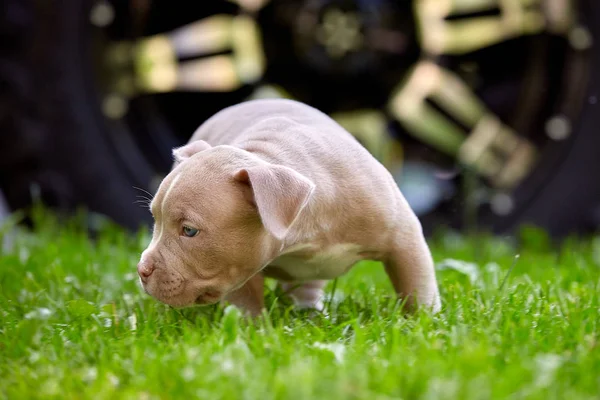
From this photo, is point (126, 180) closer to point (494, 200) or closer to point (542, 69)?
point (494, 200)

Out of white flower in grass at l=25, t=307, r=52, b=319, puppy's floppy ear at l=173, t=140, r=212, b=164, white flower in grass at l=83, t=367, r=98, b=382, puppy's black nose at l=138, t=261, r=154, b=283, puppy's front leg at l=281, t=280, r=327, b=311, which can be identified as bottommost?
puppy's front leg at l=281, t=280, r=327, b=311

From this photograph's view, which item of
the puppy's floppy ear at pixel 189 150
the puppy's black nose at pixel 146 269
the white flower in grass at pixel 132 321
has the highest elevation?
the puppy's floppy ear at pixel 189 150

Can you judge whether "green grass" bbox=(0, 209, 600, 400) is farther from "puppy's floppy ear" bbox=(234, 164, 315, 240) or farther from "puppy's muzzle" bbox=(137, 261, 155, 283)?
"puppy's floppy ear" bbox=(234, 164, 315, 240)

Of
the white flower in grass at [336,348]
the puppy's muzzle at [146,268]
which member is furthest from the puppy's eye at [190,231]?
the white flower in grass at [336,348]

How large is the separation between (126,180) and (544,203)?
204 centimetres

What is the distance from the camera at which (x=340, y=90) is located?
4473mm

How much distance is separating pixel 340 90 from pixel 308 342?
2.39 m

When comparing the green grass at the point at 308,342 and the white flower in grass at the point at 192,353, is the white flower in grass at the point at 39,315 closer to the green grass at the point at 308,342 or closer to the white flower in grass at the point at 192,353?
the green grass at the point at 308,342

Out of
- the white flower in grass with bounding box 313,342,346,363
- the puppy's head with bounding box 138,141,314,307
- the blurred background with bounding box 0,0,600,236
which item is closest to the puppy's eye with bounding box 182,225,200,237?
the puppy's head with bounding box 138,141,314,307

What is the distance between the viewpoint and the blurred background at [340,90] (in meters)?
4.27

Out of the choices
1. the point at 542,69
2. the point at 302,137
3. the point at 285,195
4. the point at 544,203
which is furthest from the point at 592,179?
the point at 285,195

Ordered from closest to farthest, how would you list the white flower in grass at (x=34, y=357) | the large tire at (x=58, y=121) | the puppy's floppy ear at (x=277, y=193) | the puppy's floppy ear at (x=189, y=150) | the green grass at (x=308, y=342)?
the green grass at (x=308, y=342), the white flower in grass at (x=34, y=357), the puppy's floppy ear at (x=277, y=193), the puppy's floppy ear at (x=189, y=150), the large tire at (x=58, y=121)

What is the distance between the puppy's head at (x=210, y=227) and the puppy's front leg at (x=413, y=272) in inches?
17.3

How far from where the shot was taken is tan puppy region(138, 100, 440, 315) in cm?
240
